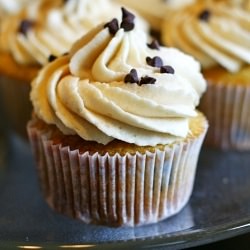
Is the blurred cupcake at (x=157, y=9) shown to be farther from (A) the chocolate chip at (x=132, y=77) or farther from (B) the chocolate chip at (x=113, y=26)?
(A) the chocolate chip at (x=132, y=77)

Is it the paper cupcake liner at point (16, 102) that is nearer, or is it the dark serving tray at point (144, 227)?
the dark serving tray at point (144, 227)

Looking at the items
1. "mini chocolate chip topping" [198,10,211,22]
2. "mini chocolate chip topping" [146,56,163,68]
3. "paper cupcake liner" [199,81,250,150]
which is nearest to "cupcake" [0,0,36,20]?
"mini chocolate chip topping" [198,10,211,22]

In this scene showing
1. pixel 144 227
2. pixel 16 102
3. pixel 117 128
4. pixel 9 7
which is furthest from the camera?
pixel 9 7

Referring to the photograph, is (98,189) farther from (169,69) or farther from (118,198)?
(169,69)

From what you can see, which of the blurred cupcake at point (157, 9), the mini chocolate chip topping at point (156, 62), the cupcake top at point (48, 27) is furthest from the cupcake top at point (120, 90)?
the blurred cupcake at point (157, 9)

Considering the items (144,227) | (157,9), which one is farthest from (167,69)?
(157,9)

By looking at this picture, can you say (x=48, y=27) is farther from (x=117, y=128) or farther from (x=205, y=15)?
(x=117, y=128)
